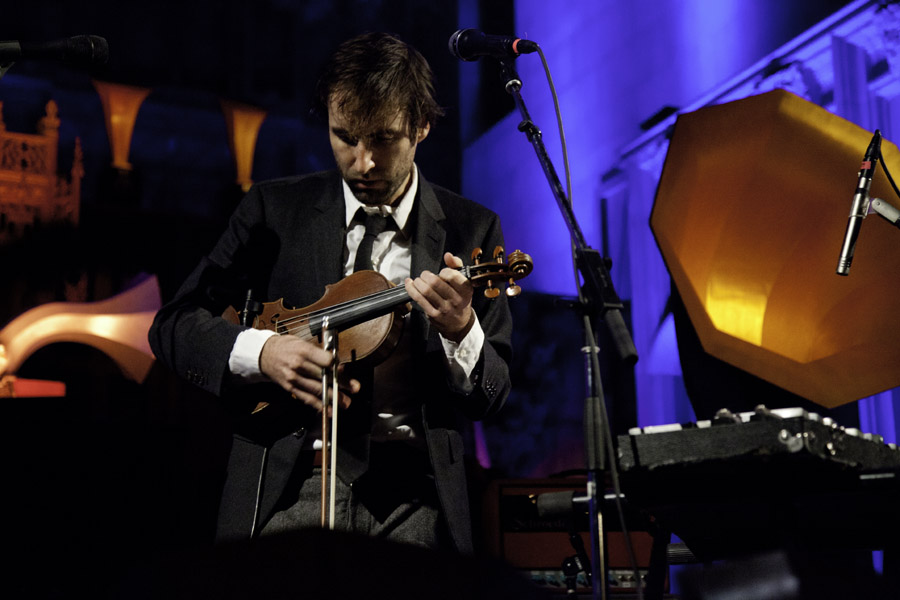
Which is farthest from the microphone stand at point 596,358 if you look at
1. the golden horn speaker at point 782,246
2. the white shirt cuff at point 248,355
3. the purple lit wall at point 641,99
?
the purple lit wall at point 641,99

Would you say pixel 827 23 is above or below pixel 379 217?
above

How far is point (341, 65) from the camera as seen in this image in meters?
2.32

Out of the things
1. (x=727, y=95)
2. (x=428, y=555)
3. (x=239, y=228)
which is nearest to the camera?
(x=428, y=555)

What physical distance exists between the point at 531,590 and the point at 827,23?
359cm

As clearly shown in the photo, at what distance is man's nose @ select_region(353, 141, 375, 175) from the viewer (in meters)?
2.19

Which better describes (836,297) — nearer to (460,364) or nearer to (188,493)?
(460,364)

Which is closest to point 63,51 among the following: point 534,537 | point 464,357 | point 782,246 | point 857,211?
point 464,357

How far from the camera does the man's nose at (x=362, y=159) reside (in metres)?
2.19

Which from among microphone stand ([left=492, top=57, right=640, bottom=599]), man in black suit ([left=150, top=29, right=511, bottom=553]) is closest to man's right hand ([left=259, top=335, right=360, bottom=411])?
man in black suit ([left=150, top=29, right=511, bottom=553])

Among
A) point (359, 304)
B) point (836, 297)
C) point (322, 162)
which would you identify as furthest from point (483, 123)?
point (359, 304)

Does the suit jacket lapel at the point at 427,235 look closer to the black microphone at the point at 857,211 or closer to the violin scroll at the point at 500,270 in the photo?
the violin scroll at the point at 500,270

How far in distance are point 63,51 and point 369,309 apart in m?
0.97

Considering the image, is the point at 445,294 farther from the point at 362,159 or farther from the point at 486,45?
the point at 486,45

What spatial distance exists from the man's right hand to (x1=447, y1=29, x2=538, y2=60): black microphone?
2.67 feet
